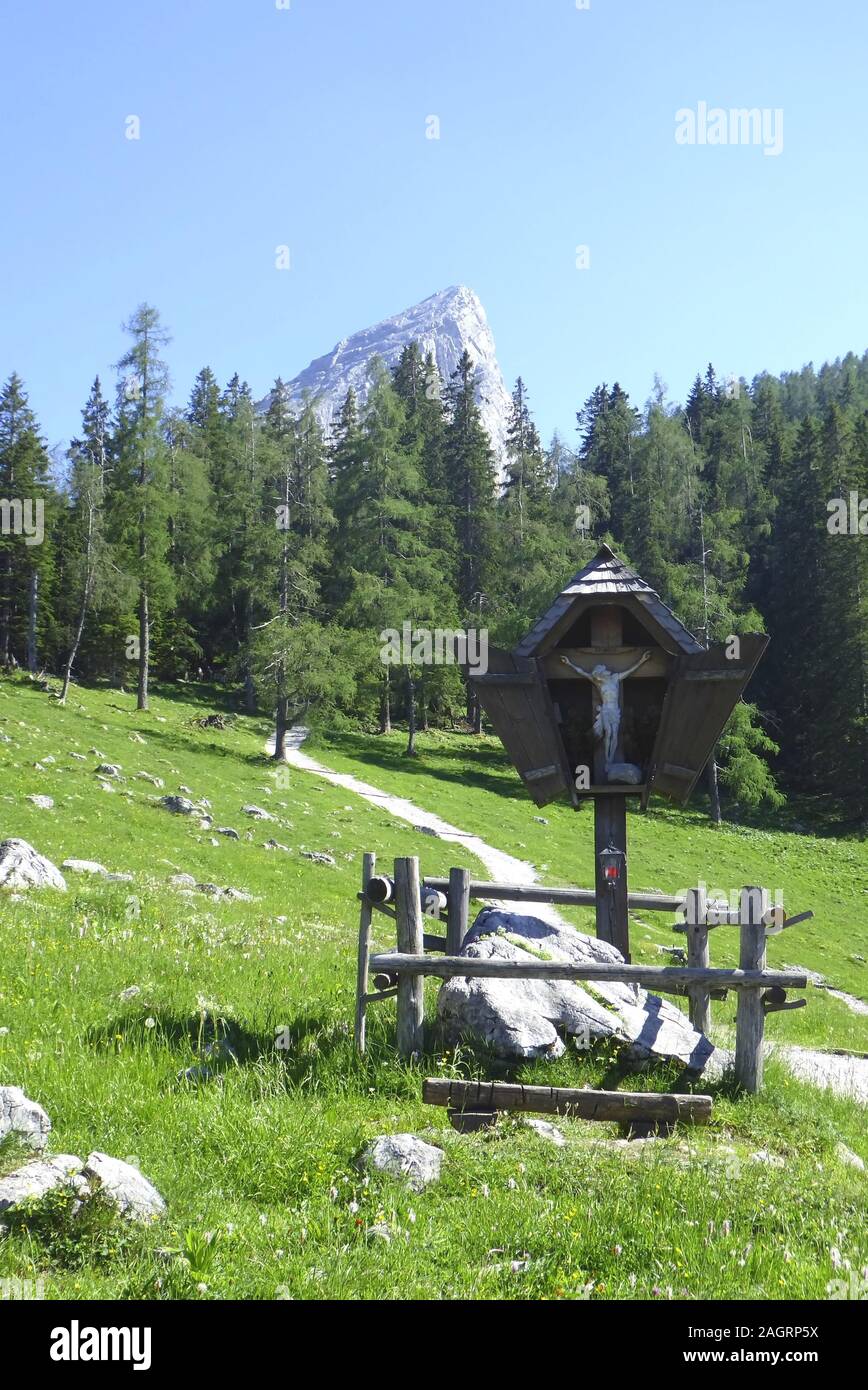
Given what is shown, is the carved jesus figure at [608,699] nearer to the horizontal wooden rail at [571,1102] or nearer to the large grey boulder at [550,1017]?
the large grey boulder at [550,1017]

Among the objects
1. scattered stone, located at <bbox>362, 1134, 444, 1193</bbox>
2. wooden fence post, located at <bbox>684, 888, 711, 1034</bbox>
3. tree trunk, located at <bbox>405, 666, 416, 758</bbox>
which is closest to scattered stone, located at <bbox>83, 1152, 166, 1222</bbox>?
scattered stone, located at <bbox>362, 1134, 444, 1193</bbox>

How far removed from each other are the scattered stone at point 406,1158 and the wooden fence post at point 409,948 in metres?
1.64

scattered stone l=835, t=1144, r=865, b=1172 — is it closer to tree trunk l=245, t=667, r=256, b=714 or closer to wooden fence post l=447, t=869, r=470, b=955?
wooden fence post l=447, t=869, r=470, b=955

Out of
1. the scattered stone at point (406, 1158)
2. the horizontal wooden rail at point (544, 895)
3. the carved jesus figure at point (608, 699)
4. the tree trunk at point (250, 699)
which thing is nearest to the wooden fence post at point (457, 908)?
the horizontal wooden rail at point (544, 895)

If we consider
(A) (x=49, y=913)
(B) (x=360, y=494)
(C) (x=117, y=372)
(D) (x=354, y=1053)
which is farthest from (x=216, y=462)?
(D) (x=354, y=1053)

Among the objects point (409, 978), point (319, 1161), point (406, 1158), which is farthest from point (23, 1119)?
point (409, 978)

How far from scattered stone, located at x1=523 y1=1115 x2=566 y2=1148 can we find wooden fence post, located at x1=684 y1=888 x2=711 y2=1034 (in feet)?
11.5

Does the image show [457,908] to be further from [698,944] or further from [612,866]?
[698,944]

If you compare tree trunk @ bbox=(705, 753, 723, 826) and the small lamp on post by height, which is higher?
the small lamp on post

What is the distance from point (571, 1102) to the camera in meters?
7.33

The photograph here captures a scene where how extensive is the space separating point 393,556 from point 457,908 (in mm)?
50407

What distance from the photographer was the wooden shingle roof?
1026cm
